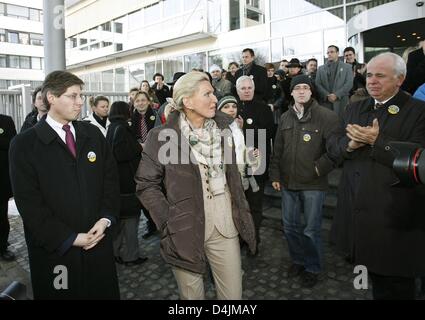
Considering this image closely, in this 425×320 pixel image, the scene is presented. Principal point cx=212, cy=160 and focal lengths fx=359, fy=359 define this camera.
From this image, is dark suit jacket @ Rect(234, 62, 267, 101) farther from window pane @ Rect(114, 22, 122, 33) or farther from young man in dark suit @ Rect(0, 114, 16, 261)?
window pane @ Rect(114, 22, 122, 33)

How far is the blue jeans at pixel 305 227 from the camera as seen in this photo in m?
3.81

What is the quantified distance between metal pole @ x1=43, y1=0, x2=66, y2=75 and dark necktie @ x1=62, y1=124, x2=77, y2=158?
9.26 feet

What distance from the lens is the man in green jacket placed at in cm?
380

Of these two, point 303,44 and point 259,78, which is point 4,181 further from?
point 303,44

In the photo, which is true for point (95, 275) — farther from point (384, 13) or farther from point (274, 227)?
point (384, 13)

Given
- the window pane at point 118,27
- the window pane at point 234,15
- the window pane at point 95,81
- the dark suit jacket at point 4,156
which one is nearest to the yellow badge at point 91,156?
the dark suit jacket at point 4,156

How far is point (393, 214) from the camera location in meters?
2.39

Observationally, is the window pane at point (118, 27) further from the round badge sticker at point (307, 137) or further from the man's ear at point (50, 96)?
the man's ear at point (50, 96)

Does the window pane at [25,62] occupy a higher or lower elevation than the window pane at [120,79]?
higher

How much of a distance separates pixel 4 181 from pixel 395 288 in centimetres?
463

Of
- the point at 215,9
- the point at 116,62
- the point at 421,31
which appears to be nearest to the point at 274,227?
the point at 421,31

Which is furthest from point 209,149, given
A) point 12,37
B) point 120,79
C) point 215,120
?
point 12,37

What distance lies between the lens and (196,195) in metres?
2.36

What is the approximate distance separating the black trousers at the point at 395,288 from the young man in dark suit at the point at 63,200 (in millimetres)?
1943
